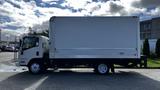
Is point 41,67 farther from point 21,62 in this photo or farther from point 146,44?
point 146,44

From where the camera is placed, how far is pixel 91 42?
810 inches

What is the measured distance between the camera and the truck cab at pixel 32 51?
822 inches

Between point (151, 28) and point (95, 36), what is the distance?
2828 inches

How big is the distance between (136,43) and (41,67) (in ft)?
20.3

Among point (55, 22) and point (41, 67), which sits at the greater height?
point (55, 22)

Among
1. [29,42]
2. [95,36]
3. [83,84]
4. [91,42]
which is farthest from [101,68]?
[83,84]

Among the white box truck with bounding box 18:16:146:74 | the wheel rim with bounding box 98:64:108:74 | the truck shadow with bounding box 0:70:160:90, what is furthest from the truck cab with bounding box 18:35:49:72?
the wheel rim with bounding box 98:64:108:74

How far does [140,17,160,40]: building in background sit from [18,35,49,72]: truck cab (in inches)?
2704

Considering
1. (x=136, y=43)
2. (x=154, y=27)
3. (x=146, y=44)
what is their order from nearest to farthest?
(x=136, y=43) → (x=146, y=44) → (x=154, y=27)

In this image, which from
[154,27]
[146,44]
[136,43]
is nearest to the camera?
[136,43]

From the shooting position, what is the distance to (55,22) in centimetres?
2066

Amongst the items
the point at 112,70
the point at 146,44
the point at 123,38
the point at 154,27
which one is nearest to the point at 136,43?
the point at 123,38

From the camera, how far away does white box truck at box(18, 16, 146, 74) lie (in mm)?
20562

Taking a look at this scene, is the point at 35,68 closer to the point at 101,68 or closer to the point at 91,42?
the point at 91,42
